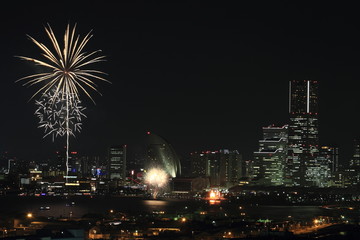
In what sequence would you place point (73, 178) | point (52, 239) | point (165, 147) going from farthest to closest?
point (73, 178) < point (165, 147) < point (52, 239)

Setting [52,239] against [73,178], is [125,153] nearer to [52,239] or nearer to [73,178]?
[73,178]

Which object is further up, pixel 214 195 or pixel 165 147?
pixel 165 147

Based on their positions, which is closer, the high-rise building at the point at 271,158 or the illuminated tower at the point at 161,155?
the illuminated tower at the point at 161,155

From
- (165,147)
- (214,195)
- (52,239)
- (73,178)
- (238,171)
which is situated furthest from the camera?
(238,171)

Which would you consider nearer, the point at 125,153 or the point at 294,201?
the point at 294,201

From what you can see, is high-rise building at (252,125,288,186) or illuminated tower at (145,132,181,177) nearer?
illuminated tower at (145,132,181,177)

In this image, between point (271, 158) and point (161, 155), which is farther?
point (271, 158)

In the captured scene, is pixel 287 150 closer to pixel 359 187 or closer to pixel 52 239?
pixel 359 187

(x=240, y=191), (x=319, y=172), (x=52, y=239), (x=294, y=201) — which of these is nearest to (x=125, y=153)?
(x=240, y=191)
